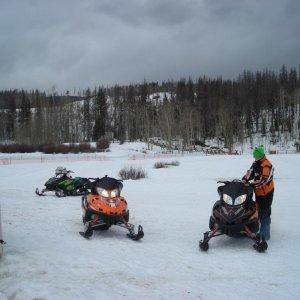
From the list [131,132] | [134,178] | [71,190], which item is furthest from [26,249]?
[131,132]

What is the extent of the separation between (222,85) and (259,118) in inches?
772

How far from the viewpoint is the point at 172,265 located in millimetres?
7145

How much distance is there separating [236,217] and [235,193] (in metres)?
0.48

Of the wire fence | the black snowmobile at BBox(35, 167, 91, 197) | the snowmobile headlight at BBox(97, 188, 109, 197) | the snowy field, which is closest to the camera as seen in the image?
the snowy field

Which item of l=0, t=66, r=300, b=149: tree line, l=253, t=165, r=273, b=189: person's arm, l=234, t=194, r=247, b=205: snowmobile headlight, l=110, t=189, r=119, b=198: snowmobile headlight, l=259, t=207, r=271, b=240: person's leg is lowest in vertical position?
l=259, t=207, r=271, b=240: person's leg

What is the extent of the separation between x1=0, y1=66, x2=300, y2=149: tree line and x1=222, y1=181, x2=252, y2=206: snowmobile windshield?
74.1 m

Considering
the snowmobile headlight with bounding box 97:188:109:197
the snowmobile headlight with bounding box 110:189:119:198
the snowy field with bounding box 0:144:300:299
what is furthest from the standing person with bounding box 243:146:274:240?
the snowmobile headlight with bounding box 97:188:109:197

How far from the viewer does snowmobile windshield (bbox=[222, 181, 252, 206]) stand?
8367 mm

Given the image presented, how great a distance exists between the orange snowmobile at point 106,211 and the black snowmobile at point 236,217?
1.53 m

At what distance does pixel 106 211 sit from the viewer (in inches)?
355

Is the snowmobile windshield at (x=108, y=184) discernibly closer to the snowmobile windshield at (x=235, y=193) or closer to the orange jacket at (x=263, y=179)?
the snowmobile windshield at (x=235, y=193)

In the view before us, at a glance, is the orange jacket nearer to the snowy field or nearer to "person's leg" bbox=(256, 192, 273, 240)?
"person's leg" bbox=(256, 192, 273, 240)

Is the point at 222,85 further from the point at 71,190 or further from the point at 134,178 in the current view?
the point at 71,190

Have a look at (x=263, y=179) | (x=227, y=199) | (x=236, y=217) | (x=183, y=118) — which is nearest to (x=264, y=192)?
(x=263, y=179)
